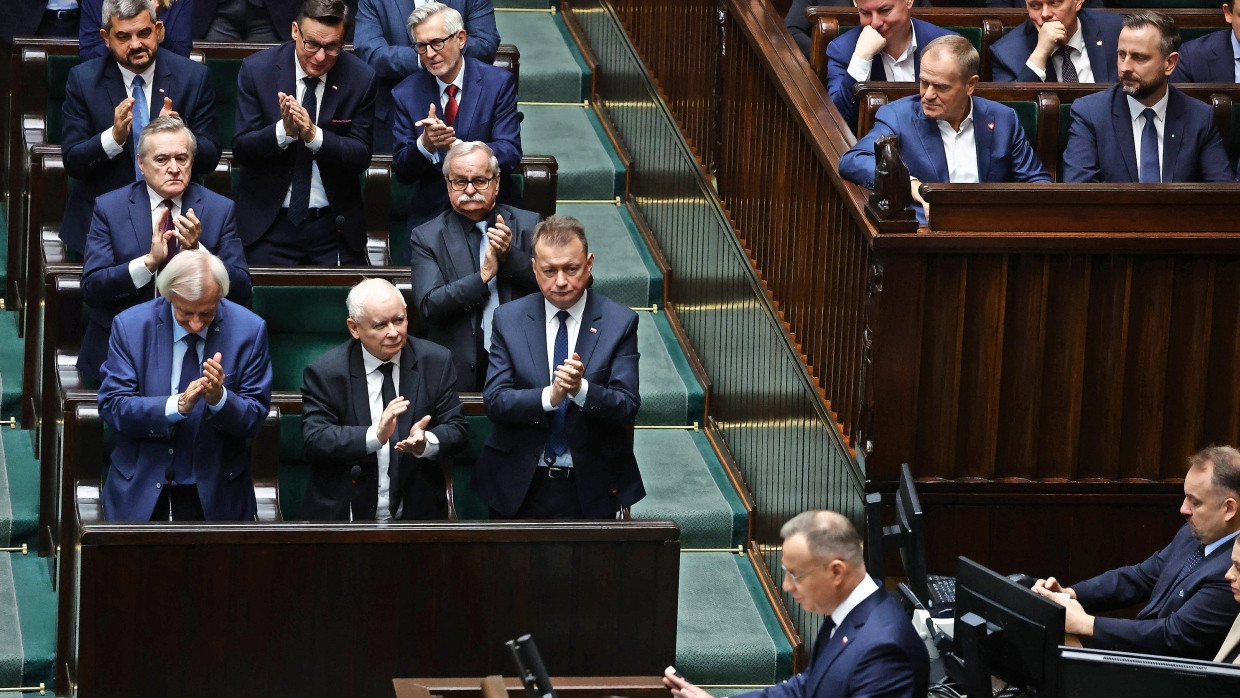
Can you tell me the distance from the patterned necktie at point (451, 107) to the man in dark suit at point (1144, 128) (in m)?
1.68

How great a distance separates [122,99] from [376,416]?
144 centimetres

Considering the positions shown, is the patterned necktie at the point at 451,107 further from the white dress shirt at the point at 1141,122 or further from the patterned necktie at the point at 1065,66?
the white dress shirt at the point at 1141,122

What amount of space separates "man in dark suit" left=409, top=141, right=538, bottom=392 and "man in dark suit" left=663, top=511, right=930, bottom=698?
4.97ft

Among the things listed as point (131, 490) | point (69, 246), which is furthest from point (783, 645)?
point (69, 246)

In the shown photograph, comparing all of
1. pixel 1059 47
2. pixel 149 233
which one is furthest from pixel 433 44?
pixel 1059 47

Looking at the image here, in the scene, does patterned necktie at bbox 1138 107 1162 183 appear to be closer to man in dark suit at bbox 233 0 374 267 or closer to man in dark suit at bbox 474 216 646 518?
man in dark suit at bbox 474 216 646 518

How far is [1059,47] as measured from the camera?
5.06 m

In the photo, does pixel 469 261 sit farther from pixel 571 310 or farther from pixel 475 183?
pixel 571 310

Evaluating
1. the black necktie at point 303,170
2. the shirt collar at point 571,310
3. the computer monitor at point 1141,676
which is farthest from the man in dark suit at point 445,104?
the computer monitor at point 1141,676

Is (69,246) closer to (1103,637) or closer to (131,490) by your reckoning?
(131,490)

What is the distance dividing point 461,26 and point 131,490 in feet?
5.55

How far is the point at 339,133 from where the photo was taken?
5059mm

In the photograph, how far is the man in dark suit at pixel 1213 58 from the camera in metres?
5.12

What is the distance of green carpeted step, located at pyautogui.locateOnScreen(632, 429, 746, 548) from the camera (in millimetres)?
5008
